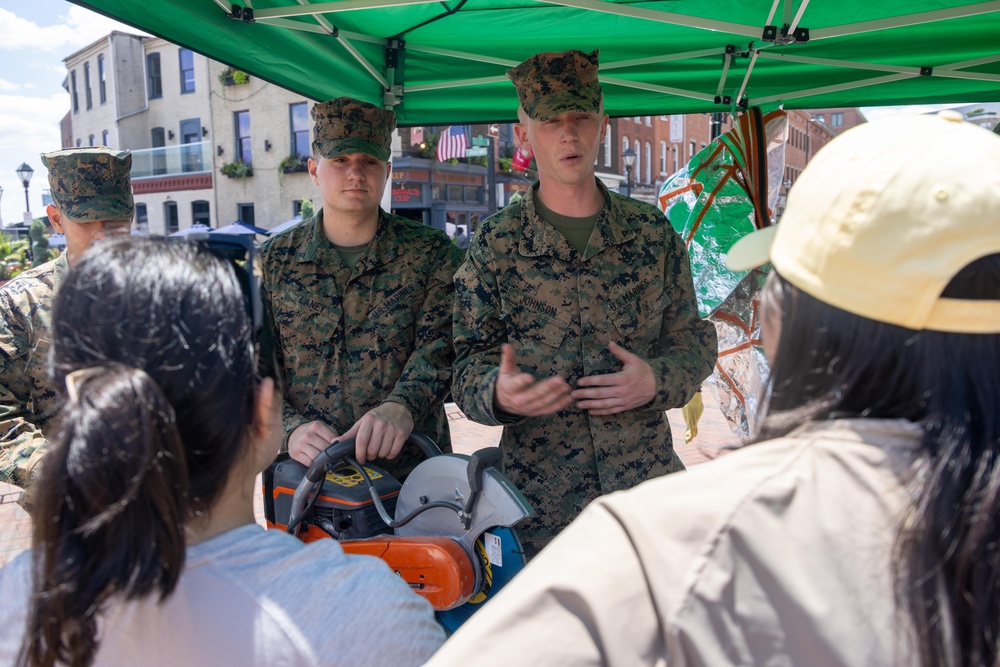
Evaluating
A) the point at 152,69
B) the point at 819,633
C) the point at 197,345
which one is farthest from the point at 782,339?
the point at 152,69

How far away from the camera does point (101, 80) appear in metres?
35.9

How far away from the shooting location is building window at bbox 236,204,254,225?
29.1 metres

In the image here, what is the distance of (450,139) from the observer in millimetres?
21688

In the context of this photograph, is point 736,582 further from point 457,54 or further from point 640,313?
point 457,54

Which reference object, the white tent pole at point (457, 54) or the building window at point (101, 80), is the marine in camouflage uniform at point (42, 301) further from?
the building window at point (101, 80)

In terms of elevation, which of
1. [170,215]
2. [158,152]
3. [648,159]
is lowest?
[170,215]

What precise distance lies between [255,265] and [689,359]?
4.86 feet

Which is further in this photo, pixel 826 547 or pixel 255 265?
pixel 255 265

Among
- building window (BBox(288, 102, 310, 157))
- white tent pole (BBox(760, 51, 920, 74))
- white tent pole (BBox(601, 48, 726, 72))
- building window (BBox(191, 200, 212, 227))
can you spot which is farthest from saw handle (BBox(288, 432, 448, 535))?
building window (BBox(191, 200, 212, 227))

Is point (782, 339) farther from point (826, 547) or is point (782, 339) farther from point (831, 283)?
point (826, 547)

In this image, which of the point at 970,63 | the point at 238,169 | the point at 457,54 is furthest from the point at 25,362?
the point at 238,169

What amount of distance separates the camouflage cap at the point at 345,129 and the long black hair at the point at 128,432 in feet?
5.60

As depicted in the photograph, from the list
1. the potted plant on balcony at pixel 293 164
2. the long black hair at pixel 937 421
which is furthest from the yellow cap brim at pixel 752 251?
the potted plant on balcony at pixel 293 164

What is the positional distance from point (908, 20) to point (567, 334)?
196 cm
